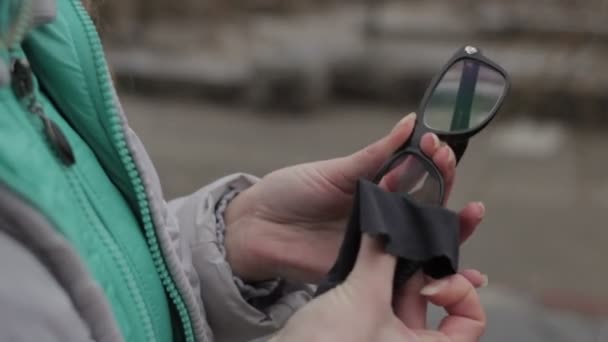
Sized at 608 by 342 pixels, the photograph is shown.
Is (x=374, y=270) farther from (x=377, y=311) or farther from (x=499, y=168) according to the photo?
(x=499, y=168)

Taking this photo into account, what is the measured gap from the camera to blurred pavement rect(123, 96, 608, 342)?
2.58 m

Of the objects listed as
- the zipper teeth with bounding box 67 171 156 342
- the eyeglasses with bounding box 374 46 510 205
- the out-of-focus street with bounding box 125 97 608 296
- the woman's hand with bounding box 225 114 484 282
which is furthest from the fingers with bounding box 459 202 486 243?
the out-of-focus street with bounding box 125 97 608 296

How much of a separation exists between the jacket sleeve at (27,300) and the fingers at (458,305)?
269 millimetres

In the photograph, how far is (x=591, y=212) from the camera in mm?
3041

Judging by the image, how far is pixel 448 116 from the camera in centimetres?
72

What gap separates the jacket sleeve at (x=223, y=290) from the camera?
0.83 m

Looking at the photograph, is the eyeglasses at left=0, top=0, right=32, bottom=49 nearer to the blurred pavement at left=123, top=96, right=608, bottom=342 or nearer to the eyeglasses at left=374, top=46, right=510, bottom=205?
the eyeglasses at left=374, top=46, right=510, bottom=205

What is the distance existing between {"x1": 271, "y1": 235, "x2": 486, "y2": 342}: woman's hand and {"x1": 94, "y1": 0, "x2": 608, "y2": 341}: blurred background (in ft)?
5.68

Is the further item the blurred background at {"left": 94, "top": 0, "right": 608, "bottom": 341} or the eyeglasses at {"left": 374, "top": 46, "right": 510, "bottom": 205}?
the blurred background at {"left": 94, "top": 0, "right": 608, "bottom": 341}

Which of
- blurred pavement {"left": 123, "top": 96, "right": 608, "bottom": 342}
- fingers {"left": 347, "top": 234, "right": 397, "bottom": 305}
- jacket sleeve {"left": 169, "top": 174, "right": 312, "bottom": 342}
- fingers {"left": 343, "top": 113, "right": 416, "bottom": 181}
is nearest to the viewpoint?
fingers {"left": 347, "top": 234, "right": 397, "bottom": 305}

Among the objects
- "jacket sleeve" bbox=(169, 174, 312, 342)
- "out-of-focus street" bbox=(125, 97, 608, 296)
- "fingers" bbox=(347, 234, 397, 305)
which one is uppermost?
"fingers" bbox=(347, 234, 397, 305)

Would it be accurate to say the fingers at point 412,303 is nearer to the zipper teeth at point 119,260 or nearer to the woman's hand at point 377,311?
the woman's hand at point 377,311

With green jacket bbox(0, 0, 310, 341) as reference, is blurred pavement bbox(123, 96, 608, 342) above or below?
below

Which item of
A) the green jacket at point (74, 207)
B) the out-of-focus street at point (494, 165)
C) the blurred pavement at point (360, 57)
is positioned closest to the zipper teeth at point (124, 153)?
the green jacket at point (74, 207)
